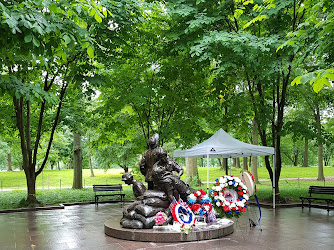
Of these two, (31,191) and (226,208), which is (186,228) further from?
(31,191)

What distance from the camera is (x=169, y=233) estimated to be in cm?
758

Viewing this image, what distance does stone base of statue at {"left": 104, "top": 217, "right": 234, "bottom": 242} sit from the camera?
298 inches

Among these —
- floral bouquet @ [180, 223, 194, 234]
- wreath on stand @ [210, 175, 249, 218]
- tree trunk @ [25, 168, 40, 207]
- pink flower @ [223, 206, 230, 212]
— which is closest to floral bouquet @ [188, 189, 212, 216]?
wreath on stand @ [210, 175, 249, 218]

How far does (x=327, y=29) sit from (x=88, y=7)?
3768 millimetres

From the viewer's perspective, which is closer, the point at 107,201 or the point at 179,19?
the point at 179,19

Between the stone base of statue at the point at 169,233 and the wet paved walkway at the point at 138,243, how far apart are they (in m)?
0.16

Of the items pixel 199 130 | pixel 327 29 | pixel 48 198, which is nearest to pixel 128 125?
pixel 199 130

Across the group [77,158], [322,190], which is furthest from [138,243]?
[77,158]

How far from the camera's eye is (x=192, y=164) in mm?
23062

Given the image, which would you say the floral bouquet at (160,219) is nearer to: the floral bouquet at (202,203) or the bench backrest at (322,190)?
the floral bouquet at (202,203)

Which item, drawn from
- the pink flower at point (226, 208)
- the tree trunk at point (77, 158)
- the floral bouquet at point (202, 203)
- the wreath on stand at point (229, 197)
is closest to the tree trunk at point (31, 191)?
the tree trunk at point (77, 158)

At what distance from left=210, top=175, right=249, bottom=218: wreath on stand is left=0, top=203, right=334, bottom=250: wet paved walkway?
2.11ft

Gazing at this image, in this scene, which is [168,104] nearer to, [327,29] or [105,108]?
[105,108]

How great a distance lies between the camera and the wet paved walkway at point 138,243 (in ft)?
24.0
